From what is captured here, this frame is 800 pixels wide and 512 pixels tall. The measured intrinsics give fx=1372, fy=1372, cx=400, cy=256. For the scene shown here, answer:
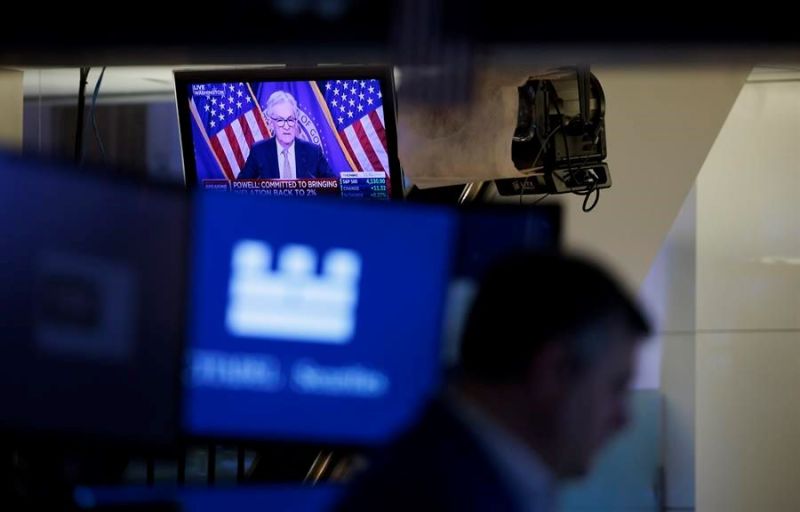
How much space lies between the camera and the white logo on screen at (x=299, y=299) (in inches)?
101

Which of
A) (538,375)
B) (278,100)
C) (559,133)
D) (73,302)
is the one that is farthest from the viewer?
(278,100)

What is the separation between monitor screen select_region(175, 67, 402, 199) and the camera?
469 cm

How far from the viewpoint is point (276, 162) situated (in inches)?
197

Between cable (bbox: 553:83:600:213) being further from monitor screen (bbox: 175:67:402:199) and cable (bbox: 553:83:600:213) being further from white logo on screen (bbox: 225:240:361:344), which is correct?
white logo on screen (bbox: 225:240:361:344)

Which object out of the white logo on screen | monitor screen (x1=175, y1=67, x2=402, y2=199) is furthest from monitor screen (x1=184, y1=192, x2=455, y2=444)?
monitor screen (x1=175, y1=67, x2=402, y2=199)

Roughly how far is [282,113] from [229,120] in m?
0.21

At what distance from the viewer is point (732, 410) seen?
20.6ft

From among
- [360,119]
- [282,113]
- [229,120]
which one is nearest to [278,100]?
[282,113]

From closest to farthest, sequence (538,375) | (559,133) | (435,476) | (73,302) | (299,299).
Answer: (435,476) → (538,375) → (73,302) → (299,299) → (559,133)

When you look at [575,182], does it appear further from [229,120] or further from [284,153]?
[229,120]

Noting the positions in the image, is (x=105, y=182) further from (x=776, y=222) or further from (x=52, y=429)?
(x=776, y=222)

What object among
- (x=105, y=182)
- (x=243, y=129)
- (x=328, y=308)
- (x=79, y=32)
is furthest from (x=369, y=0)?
(x=243, y=129)

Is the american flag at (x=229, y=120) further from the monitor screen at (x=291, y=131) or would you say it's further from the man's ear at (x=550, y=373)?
the man's ear at (x=550, y=373)

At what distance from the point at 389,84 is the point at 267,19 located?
3468 millimetres
